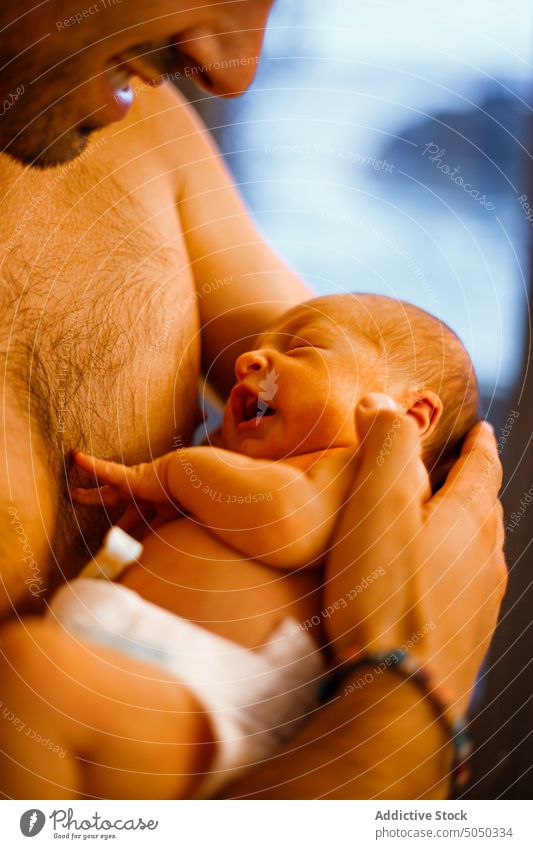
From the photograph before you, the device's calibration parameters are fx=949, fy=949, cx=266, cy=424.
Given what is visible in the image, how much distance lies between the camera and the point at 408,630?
870mm

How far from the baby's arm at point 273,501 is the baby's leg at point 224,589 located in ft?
0.04

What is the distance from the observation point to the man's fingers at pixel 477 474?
892 mm

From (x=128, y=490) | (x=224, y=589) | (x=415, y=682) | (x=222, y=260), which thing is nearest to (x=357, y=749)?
(x=415, y=682)

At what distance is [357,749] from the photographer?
85cm

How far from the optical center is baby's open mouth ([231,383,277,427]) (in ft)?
2.86

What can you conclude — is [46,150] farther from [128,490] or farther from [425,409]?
[425,409]

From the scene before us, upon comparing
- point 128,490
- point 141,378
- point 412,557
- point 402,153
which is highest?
point 402,153

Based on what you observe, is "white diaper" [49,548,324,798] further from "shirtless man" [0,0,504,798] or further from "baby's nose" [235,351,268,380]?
"baby's nose" [235,351,268,380]

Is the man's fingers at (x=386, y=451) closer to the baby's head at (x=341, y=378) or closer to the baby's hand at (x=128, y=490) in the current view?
the baby's head at (x=341, y=378)

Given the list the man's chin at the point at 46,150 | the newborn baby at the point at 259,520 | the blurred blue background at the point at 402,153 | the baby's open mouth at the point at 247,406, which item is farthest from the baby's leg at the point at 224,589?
the man's chin at the point at 46,150

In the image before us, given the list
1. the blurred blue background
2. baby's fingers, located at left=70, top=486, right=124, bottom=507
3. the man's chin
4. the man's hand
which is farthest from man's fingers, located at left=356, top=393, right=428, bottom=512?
the man's chin

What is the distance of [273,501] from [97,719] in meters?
0.25
